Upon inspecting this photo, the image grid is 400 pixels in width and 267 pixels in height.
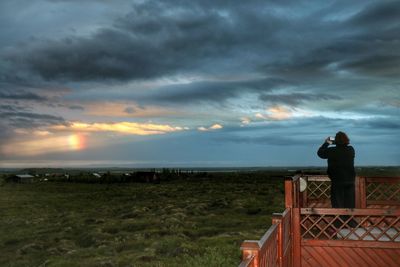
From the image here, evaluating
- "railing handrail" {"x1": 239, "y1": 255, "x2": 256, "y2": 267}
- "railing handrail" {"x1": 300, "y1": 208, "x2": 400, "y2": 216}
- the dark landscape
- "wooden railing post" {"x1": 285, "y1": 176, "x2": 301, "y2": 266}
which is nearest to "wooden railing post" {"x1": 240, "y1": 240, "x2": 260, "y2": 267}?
"railing handrail" {"x1": 239, "y1": 255, "x2": 256, "y2": 267}

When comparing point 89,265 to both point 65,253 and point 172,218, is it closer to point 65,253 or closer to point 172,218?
point 65,253

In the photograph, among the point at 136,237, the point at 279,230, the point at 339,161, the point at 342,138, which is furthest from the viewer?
the point at 136,237

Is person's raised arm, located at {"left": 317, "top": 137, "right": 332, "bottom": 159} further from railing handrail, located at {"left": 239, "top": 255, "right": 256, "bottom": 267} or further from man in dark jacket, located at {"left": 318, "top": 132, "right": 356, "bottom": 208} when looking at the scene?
railing handrail, located at {"left": 239, "top": 255, "right": 256, "bottom": 267}

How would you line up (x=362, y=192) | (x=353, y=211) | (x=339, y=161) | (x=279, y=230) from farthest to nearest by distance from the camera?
(x=362, y=192), (x=339, y=161), (x=353, y=211), (x=279, y=230)

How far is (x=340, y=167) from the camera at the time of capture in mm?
10578

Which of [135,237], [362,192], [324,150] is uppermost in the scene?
[324,150]

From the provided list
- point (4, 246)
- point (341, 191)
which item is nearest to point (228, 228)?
point (4, 246)

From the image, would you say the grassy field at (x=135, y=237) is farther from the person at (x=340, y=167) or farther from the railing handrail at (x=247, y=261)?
the railing handrail at (x=247, y=261)

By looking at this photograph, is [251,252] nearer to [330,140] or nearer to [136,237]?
[330,140]

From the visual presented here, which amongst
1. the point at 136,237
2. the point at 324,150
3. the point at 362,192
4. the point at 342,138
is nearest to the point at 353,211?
the point at 324,150

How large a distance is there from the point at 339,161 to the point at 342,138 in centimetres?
59

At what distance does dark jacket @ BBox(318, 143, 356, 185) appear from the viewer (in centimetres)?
1044

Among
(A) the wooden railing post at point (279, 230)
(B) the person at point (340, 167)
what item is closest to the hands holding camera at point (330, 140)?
(B) the person at point (340, 167)

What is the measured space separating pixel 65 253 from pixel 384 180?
1394 cm
